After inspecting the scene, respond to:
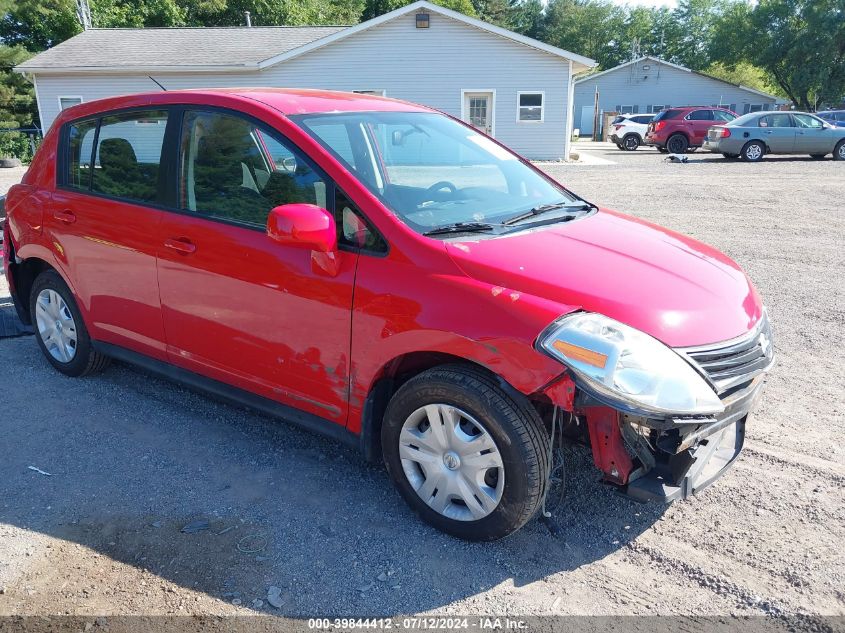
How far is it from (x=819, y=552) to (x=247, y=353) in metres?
2.82

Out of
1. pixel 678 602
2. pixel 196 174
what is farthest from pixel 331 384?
pixel 678 602

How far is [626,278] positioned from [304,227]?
55.1 inches

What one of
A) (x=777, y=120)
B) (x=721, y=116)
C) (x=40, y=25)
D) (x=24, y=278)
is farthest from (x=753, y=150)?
(x=40, y=25)

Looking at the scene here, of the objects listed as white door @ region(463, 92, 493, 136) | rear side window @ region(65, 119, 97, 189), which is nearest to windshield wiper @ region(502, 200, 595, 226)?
rear side window @ region(65, 119, 97, 189)

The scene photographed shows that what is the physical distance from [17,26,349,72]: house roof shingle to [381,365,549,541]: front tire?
22376 millimetres

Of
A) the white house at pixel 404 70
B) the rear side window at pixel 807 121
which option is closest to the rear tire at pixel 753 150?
the rear side window at pixel 807 121

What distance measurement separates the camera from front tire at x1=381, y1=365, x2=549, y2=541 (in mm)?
2711

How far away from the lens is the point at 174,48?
24.6 meters

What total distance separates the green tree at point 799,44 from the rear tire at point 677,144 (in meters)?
24.9

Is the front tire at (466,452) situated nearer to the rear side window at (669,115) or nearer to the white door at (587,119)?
the rear side window at (669,115)

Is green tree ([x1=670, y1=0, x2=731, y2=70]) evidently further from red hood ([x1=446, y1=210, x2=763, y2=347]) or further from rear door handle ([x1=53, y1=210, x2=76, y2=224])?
rear door handle ([x1=53, y1=210, x2=76, y2=224])

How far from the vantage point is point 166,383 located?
15.6 ft

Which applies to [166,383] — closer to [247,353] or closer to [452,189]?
[247,353]

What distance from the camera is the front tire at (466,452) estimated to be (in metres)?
2.71
